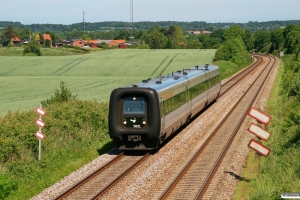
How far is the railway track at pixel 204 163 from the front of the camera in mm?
15094

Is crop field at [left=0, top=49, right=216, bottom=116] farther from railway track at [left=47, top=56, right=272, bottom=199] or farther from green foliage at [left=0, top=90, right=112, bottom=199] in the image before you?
railway track at [left=47, top=56, right=272, bottom=199]

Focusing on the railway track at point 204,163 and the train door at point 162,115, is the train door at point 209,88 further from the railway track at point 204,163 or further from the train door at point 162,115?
the train door at point 162,115

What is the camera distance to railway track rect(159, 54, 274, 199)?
1509 centimetres

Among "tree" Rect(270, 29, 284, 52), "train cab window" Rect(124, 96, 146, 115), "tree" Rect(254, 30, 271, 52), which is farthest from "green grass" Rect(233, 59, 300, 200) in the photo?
"tree" Rect(254, 30, 271, 52)

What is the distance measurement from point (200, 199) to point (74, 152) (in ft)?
24.7

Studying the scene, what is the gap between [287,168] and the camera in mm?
16000

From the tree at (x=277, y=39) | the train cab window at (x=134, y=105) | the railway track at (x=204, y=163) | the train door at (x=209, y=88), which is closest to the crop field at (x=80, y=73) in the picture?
the train door at (x=209, y=88)

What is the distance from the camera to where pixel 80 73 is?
77375 mm

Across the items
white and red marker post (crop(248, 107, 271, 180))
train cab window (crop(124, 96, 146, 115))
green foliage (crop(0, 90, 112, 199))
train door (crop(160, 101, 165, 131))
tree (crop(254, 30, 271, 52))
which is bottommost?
tree (crop(254, 30, 271, 52))

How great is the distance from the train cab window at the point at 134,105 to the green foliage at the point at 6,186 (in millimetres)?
5766

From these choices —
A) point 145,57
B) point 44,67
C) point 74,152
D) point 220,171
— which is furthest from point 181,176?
point 145,57

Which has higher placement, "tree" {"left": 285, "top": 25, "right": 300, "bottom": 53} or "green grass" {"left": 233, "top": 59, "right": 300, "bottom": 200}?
"green grass" {"left": 233, "top": 59, "right": 300, "bottom": 200}

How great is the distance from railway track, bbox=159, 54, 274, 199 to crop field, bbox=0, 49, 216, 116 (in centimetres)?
1952

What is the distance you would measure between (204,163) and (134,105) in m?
3.46
